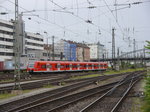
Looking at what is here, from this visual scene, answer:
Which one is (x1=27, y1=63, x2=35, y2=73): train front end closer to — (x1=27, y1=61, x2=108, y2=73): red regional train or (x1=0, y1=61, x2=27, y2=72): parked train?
(x1=27, y1=61, x2=108, y2=73): red regional train

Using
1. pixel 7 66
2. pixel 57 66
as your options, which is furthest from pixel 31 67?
pixel 7 66

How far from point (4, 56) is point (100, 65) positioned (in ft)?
106

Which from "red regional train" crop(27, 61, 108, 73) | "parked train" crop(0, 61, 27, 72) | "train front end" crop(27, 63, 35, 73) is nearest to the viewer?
"red regional train" crop(27, 61, 108, 73)

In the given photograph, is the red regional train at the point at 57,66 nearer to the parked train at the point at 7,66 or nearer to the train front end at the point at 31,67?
the train front end at the point at 31,67

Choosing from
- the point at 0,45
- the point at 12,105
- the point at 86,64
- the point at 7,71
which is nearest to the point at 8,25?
the point at 0,45

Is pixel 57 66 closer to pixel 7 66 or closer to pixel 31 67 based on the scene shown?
pixel 31 67

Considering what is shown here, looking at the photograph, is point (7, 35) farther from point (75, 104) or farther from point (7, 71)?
point (75, 104)

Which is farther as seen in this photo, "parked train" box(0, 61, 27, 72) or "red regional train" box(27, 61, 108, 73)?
"parked train" box(0, 61, 27, 72)

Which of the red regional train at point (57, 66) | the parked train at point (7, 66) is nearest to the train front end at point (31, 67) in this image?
the red regional train at point (57, 66)

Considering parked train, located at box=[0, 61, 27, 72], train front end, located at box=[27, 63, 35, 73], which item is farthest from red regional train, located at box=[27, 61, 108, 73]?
parked train, located at box=[0, 61, 27, 72]

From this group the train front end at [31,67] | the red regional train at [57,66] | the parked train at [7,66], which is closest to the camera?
the red regional train at [57,66]

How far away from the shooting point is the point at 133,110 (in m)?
11.3

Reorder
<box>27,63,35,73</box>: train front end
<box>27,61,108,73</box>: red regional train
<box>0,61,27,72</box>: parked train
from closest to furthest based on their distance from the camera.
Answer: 1. <box>27,61,108,73</box>: red regional train
2. <box>27,63,35,73</box>: train front end
3. <box>0,61,27,72</box>: parked train

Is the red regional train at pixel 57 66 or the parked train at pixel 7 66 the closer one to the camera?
the red regional train at pixel 57 66
